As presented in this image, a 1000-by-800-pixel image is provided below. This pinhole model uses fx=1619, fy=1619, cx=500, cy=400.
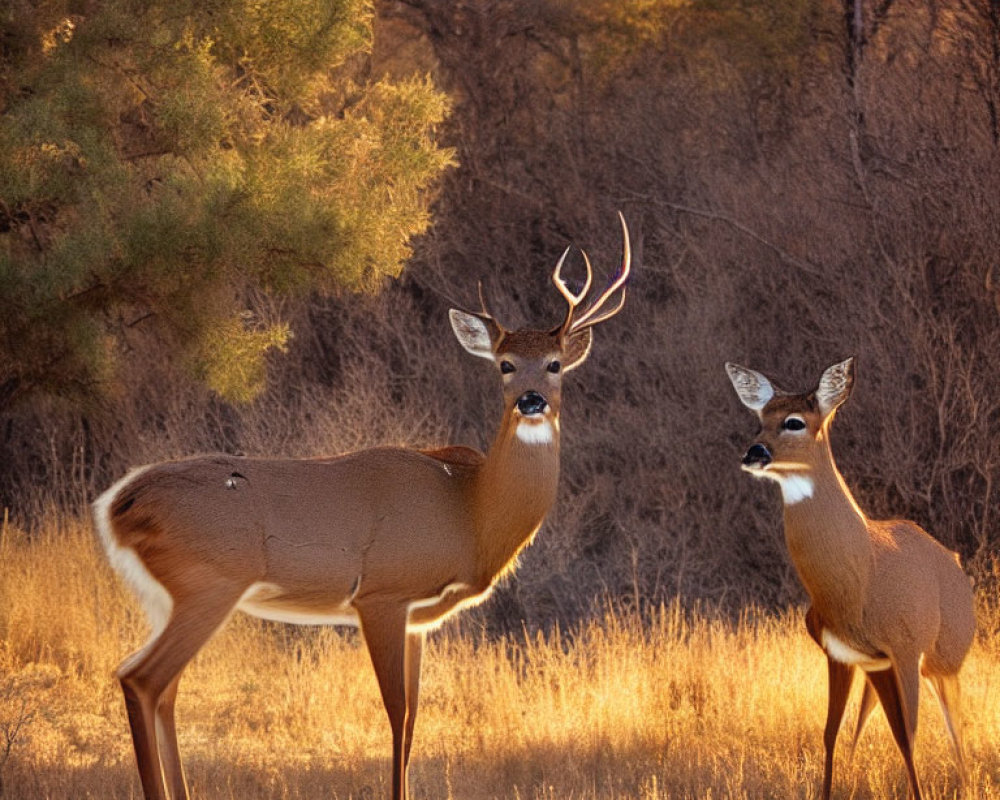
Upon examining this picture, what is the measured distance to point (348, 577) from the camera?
6613mm

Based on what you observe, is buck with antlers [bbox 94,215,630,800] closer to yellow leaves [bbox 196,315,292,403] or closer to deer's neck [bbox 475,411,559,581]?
deer's neck [bbox 475,411,559,581]

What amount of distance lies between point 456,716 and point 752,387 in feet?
10.4

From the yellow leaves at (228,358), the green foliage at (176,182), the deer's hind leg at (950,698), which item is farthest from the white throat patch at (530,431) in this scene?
the yellow leaves at (228,358)

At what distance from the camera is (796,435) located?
21.2 feet

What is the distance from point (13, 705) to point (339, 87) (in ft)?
27.0

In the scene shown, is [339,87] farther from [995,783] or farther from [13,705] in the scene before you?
[995,783]

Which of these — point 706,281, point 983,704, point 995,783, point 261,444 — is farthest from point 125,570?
point 706,281

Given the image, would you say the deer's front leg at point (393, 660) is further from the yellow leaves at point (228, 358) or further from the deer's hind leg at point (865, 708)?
the yellow leaves at point (228, 358)

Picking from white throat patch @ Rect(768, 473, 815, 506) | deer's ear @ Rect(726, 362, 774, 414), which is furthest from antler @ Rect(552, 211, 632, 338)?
white throat patch @ Rect(768, 473, 815, 506)

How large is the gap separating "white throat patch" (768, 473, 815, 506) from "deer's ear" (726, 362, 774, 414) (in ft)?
1.35

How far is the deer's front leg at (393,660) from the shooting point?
652cm

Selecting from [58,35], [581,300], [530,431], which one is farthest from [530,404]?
[58,35]

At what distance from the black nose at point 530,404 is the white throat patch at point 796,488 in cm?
103

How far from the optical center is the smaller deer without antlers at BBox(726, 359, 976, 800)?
20.7 feet
